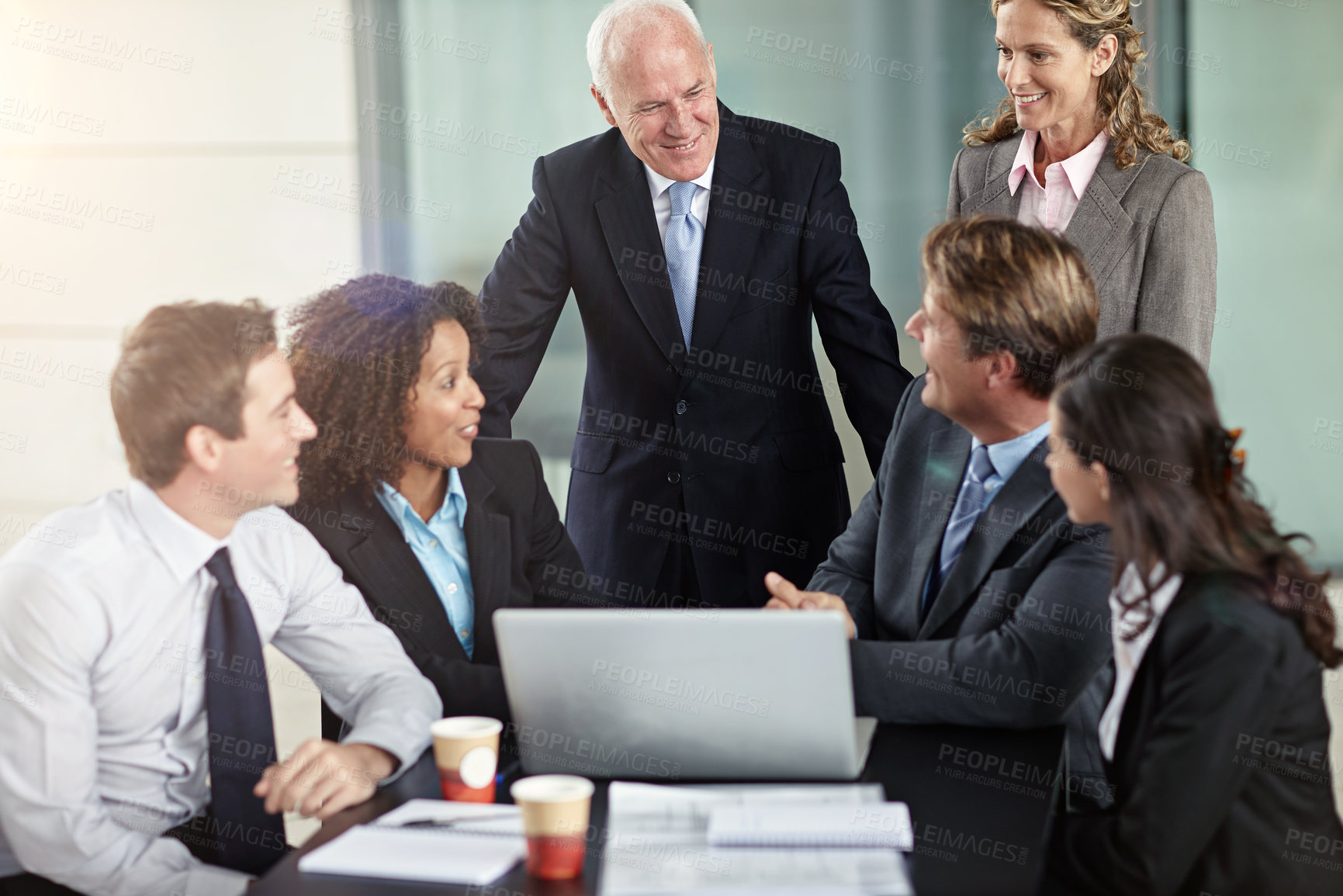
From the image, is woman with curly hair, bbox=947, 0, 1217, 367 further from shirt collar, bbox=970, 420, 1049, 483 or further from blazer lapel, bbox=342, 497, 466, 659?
blazer lapel, bbox=342, 497, 466, 659

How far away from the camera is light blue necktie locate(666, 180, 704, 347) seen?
2.46 m

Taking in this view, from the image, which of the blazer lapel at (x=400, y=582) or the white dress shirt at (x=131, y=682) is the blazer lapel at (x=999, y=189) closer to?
the blazer lapel at (x=400, y=582)

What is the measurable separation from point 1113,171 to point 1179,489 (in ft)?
3.93

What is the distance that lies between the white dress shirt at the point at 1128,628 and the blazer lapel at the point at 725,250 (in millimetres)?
1154

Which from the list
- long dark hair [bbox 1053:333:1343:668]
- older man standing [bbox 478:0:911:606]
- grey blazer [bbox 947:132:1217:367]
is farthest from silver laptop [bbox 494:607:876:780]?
grey blazer [bbox 947:132:1217:367]

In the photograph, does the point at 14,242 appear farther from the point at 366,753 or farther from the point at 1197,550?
the point at 1197,550

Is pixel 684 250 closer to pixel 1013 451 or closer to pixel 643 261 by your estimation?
pixel 643 261

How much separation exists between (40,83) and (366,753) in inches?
148

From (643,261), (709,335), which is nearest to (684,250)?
(643,261)

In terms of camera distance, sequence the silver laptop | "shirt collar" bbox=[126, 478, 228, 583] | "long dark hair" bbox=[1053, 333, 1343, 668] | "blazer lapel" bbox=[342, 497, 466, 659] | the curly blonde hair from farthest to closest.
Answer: the curly blonde hair
"blazer lapel" bbox=[342, 497, 466, 659]
"shirt collar" bbox=[126, 478, 228, 583]
"long dark hair" bbox=[1053, 333, 1343, 668]
the silver laptop

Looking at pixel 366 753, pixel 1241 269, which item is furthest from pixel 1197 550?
pixel 1241 269

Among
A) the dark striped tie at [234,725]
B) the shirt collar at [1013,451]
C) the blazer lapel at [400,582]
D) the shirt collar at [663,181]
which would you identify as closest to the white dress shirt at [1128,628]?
the shirt collar at [1013,451]

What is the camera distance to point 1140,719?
4.50ft

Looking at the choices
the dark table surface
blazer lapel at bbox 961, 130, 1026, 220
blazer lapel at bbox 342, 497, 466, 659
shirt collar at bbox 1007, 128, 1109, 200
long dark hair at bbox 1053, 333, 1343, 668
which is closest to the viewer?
the dark table surface
